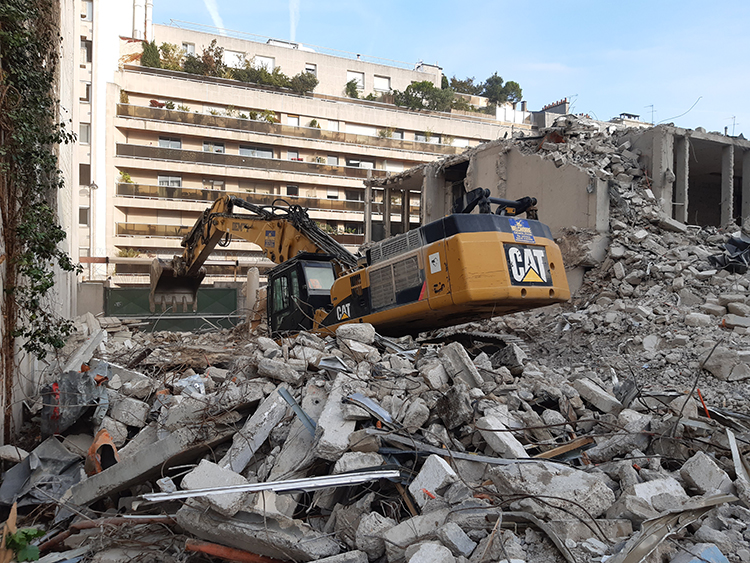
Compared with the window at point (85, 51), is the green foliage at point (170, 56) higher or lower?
higher

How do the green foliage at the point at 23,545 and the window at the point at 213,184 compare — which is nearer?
the green foliage at the point at 23,545

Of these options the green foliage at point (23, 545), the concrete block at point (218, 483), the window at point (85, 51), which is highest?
the window at point (85, 51)

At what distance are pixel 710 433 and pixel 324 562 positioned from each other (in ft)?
9.68

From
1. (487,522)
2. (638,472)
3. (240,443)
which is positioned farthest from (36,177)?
(638,472)

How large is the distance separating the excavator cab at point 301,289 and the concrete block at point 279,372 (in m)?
3.57

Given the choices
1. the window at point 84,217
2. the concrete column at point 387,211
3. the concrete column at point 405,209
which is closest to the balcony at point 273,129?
the window at point 84,217

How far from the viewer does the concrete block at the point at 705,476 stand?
3455mm

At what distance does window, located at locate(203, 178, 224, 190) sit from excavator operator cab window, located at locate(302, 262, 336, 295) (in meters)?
30.3

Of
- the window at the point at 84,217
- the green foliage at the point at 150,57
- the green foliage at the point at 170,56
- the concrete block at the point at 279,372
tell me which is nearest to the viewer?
the concrete block at the point at 279,372

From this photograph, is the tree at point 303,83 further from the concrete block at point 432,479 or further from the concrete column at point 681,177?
the concrete block at point 432,479

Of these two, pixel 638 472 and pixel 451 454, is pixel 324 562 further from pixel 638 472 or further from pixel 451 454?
pixel 638 472

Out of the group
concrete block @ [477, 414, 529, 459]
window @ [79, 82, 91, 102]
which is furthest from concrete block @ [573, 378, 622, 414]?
window @ [79, 82, 91, 102]

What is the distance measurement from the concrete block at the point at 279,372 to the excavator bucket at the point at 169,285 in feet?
27.9

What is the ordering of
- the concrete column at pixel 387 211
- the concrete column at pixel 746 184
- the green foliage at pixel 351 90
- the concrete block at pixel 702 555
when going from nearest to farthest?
the concrete block at pixel 702 555 < the concrete column at pixel 746 184 < the concrete column at pixel 387 211 < the green foliage at pixel 351 90
